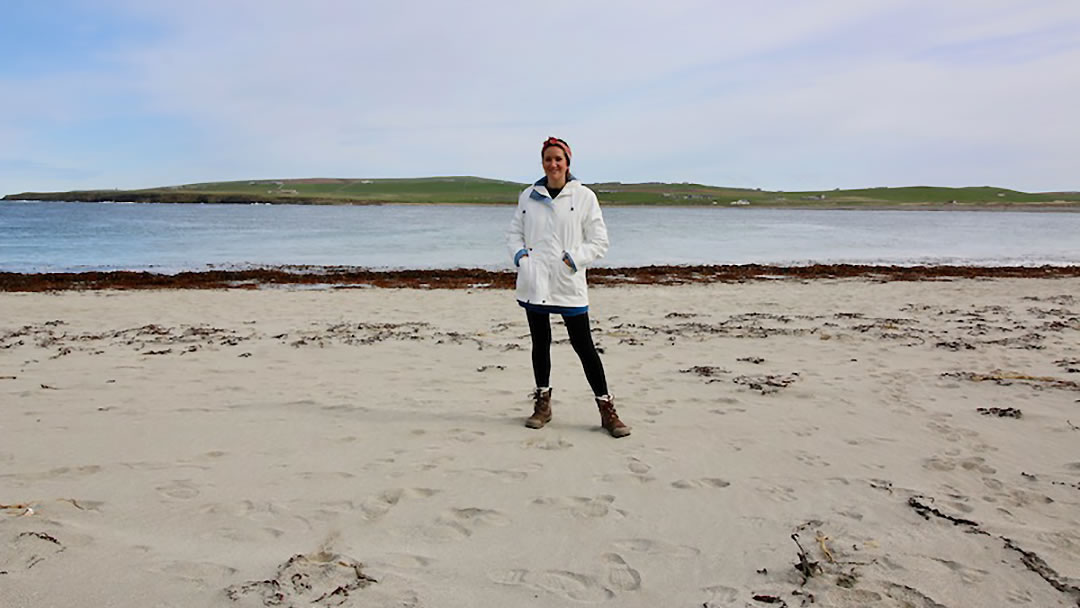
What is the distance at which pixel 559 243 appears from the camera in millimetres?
4918

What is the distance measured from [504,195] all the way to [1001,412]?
137 meters

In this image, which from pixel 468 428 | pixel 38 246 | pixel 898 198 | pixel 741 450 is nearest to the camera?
pixel 741 450

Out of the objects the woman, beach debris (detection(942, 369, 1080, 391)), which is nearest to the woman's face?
the woman

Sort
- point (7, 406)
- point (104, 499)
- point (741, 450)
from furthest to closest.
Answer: point (7, 406) → point (741, 450) → point (104, 499)

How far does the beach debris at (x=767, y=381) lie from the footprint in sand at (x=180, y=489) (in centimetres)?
457

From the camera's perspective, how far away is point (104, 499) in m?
3.83

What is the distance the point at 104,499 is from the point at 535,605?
99.0 inches

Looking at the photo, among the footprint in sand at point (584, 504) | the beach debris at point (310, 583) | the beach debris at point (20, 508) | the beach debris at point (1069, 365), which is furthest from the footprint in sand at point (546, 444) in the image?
the beach debris at point (1069, 365)

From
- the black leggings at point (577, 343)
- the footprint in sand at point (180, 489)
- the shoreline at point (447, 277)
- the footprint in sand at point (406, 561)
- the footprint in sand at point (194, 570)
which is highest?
the black leggings at point (577, 343)

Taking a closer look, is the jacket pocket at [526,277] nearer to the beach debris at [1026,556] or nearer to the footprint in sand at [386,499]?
the footprint in sand at [386,499]

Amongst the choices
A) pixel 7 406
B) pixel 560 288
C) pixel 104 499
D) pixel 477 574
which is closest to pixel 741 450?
pixel 560 288

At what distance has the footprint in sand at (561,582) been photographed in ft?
9.64

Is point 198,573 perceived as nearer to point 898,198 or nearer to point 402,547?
point 402,547

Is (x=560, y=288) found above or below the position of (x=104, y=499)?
above
